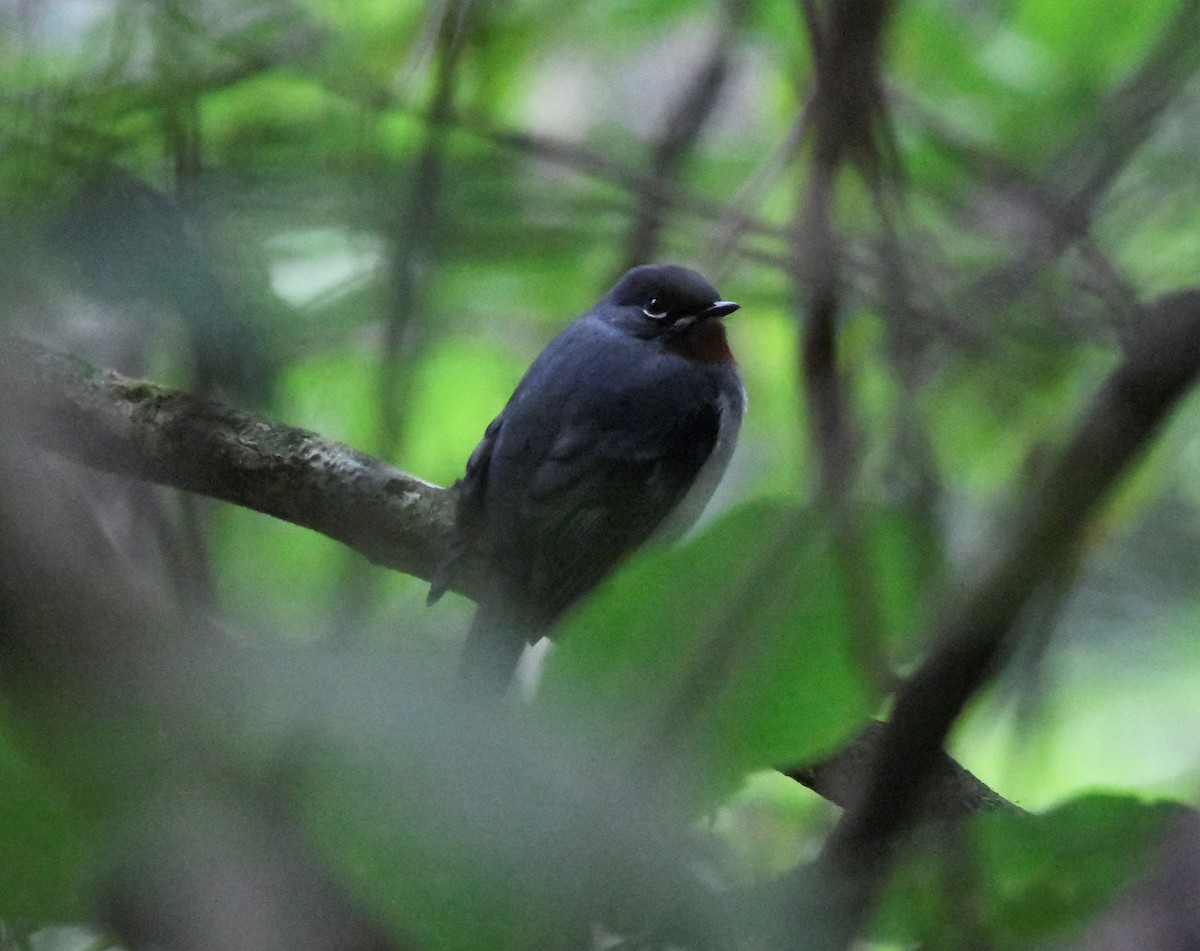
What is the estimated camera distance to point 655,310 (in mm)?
4227

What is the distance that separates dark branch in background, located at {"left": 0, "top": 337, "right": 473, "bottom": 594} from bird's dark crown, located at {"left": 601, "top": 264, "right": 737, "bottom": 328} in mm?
1564

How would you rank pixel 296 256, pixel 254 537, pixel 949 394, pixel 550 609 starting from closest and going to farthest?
pixel 296 256 → pixel 550 609 → pixel 254 537 → pixel 949 394

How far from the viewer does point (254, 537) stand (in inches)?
129

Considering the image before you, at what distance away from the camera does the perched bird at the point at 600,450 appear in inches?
123

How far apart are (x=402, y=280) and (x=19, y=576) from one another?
1.12 m

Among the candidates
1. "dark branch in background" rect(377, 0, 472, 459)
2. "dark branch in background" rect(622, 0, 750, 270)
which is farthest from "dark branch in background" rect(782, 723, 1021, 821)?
"dark branch in background" rect(622, 0, 750, 270)

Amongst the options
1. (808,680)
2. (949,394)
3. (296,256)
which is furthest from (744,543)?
(949,394)

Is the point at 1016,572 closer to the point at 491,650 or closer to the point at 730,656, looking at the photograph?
the point at 730,656

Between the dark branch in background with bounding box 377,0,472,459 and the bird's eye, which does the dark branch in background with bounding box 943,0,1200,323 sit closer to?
the dark branch in background with bounding box 377,0,472,459

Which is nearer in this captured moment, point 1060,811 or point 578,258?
point 1060,811

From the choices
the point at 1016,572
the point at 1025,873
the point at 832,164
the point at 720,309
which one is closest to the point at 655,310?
the point at 720,309

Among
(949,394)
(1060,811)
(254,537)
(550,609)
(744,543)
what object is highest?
(744,543)

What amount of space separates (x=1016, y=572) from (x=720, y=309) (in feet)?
11.7

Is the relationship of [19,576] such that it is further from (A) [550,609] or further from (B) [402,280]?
(A) [550,609]
